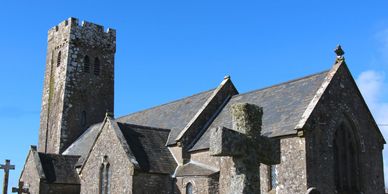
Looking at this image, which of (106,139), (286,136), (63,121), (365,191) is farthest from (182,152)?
(63,121)

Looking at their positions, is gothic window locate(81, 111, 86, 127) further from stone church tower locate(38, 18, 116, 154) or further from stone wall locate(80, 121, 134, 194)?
stone wall locate(80, 121, 134, 194)

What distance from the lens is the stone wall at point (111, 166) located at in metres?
26.6

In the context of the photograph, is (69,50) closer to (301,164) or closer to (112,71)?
(112,71)

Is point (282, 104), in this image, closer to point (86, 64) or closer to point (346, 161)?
point (346, 161)

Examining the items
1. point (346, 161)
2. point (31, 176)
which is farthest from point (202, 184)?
point (31, 176)

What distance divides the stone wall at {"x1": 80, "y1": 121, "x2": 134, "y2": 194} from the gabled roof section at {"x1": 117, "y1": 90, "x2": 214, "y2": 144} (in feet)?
10.1

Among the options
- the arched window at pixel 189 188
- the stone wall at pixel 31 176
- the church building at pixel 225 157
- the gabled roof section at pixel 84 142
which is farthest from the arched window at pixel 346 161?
the gabled roof section at pixel 84 142

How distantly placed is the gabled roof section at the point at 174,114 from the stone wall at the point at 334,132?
27.8ft

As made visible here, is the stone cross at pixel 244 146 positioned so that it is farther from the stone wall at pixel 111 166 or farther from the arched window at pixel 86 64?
the arched window at pixel 86 64

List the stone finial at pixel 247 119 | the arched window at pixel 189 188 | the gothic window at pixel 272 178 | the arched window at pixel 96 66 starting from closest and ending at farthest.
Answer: the stone finial at pixel 247 119 < the gothic window at pixel 272 178 < the arched window at pixel 189 188 < the arched window at pixel 96 66

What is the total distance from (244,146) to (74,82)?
107 ft

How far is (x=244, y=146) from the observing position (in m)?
11.3

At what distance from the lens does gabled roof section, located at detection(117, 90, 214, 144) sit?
3122 cm

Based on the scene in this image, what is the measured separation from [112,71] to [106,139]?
16571mm
